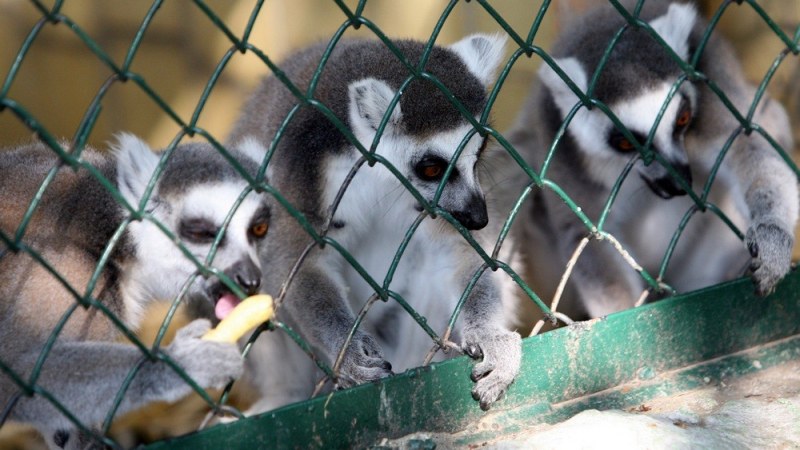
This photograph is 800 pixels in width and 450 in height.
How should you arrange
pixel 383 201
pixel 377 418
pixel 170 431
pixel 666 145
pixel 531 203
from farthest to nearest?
pixel 531 203 → pixel 170 431 → pixel 666 145 → pixel 383 201 → pixel 377 418

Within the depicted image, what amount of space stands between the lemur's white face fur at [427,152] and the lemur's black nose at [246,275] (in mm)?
735

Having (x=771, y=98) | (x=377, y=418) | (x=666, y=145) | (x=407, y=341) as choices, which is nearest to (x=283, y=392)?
(x=407, y=341)

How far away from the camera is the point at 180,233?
321 centimetres

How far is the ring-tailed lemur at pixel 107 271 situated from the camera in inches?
103

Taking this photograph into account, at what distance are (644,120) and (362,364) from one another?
195 centimetres

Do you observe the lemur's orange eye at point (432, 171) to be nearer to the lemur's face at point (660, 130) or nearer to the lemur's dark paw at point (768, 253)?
the lemur's face at point (660, 130)

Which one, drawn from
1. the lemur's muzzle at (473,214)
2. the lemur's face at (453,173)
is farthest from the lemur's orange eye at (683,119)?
the lemur's muzzle at (473,214)

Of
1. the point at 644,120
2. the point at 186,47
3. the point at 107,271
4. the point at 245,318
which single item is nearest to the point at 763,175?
the point at 644,120

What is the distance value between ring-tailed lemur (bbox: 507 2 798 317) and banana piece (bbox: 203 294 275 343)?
206cm

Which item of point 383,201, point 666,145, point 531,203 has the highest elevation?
point 531,203

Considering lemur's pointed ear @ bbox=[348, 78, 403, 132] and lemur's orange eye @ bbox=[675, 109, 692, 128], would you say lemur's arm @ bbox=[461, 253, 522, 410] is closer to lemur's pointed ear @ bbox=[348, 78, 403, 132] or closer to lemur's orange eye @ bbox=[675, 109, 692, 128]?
lemur's pointed ear @ bbox=[348, 78, 403, 132]

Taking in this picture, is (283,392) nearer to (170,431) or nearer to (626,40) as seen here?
(170,431)

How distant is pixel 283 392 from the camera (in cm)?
416

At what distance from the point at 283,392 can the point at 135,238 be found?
4.25ft
